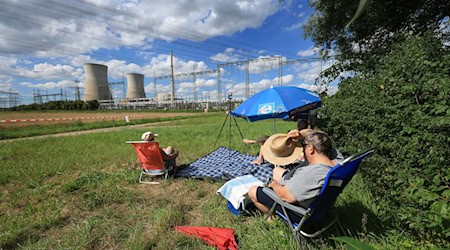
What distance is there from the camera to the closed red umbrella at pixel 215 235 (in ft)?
7.57

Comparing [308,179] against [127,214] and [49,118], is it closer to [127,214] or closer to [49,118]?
[127,214]

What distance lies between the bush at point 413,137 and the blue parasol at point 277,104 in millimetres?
1082

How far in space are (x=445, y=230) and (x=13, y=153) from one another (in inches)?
346

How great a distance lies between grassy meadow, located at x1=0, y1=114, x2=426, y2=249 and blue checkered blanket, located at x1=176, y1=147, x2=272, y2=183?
24 centimetres

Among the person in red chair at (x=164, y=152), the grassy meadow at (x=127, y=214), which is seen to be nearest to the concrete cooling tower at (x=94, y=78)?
the grassy meadow at (x=127, y=214)

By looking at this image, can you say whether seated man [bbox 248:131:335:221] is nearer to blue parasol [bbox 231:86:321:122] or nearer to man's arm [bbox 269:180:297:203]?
man's arm [bbox 269:180:297:203]

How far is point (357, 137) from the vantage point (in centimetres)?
364

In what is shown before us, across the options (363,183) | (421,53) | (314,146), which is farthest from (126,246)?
(421,53)

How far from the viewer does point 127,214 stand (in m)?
3.12

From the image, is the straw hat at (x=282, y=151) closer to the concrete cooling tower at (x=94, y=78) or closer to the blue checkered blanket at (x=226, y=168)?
the blue checkered blanket at (x=226, y=168)

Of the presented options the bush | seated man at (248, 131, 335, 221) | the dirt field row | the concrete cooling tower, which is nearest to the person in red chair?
seated man at (248, 131, 335, 221)

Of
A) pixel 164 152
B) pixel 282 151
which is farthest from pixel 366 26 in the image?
pixel 164 152

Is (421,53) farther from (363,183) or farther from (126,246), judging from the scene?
(126,246)

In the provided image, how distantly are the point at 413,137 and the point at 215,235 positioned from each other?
209 cm
